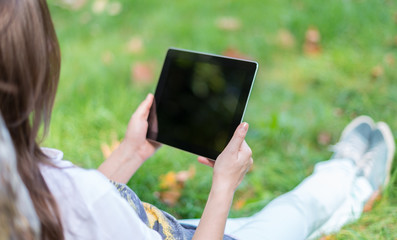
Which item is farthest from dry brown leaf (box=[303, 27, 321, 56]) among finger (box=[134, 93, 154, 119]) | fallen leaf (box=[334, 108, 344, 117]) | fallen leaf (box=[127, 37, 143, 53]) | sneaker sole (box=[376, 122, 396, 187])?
finger (box=[134, 93, 154, 119])

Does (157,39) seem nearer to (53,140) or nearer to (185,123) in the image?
(53,140)

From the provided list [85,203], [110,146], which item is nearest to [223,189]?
[85,203]

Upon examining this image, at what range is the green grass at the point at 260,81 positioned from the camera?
1.67 m

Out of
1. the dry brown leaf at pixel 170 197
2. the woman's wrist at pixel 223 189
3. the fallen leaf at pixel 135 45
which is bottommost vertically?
the dry brown leaf at pixel 170 197

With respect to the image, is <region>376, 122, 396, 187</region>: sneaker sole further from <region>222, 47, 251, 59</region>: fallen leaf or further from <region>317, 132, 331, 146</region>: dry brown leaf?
<region>222, 47, 251, 59</region>: fallen leaf

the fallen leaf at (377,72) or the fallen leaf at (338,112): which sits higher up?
the fallen leaf at (377,72)

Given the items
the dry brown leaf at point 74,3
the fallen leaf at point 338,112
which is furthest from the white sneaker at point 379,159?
the dry brown leaf at point 74,3

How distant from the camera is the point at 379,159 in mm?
1553

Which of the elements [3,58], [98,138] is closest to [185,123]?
[3,58]

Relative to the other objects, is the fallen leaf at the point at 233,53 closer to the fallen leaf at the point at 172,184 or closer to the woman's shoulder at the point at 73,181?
the fallen leaf at the point at 172,184

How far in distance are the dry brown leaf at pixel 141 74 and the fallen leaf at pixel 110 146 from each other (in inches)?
17.9

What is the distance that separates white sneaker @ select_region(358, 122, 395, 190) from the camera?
59.7 inches

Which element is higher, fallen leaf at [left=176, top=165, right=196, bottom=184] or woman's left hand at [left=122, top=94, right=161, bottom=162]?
woman's left hand at [left=122, top=94, right=161, bottom=162]

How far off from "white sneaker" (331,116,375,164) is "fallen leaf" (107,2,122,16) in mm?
1637
